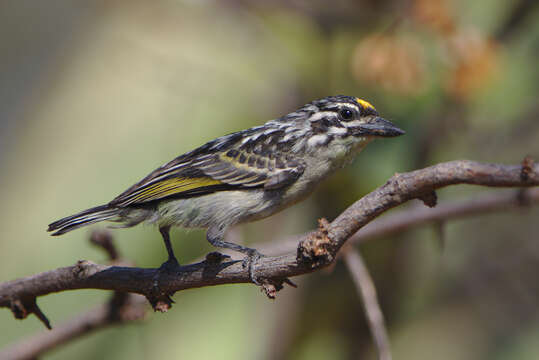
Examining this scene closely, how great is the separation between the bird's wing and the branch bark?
2.35ft

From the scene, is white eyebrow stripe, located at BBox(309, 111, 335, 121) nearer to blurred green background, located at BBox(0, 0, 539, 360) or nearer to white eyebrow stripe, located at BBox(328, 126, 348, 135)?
white eyebrow stripe, located at BBox(328, 126, 348, 135)

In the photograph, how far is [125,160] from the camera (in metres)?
6.36

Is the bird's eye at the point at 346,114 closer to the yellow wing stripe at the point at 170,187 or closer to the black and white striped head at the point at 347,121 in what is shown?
the black and white striped head at the point at 347,121

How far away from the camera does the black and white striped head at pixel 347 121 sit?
365cm

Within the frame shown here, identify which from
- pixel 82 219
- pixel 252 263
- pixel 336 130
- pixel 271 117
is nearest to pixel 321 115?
pixel 336 130

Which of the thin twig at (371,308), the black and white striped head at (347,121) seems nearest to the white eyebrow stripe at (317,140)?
the black and white striped head at (347,121)

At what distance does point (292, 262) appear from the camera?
8.22ft

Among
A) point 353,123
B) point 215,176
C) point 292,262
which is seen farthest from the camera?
point 215,176

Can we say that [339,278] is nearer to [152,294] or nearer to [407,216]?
[407,216]

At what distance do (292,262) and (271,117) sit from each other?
13.0 ft

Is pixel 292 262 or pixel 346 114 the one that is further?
pixel 346 114

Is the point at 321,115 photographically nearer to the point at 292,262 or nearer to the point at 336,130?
the point at 336,130

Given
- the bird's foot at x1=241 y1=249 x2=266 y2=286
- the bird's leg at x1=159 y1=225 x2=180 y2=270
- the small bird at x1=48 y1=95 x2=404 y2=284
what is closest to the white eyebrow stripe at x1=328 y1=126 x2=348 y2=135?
the small bird at x1=48 y1=95 x2=404 y2=284

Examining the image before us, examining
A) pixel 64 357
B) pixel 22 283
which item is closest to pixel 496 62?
pixel 22 283
